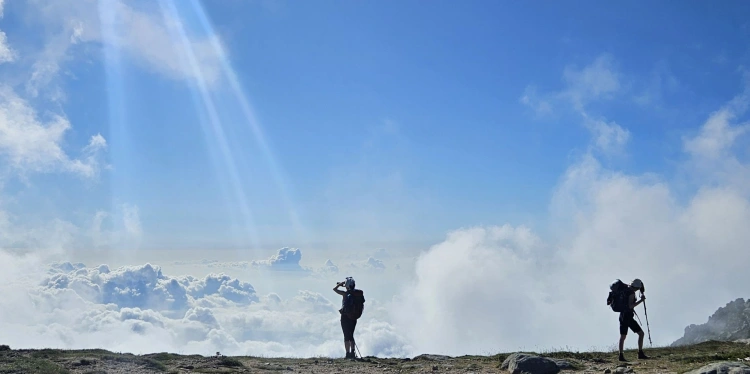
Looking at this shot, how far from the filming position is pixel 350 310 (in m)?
20.8

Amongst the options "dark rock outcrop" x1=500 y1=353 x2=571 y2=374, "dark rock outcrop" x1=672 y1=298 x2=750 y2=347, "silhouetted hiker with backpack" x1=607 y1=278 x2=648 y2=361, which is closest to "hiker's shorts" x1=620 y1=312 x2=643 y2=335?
"silhouetted hiker with backpack" x1=607 y1=278 x2=648 y2=361

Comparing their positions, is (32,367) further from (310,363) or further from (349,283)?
(349,283)

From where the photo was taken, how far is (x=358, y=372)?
16172 millimetres

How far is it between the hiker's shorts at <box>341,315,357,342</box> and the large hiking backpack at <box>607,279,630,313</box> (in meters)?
9.82

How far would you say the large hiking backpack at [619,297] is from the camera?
1739 centimetres

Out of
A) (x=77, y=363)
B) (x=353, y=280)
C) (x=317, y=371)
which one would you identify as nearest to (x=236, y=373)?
(x=317, y=371)

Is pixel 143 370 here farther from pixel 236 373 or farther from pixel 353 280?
pixel 353 280

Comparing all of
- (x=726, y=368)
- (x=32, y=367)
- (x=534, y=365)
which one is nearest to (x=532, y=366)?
(x=534, y=365)

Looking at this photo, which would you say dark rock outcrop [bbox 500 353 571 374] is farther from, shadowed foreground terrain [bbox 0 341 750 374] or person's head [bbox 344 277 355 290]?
person's head [bbox 344 277 355 290]

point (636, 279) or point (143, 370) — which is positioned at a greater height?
point (636, 279)

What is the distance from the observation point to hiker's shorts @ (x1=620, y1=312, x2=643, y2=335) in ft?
56.3

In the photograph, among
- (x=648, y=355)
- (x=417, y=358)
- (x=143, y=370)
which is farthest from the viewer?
(x=417, y=358)

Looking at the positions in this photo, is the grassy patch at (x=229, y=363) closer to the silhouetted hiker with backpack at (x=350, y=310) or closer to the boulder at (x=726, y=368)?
the silhouetted hiker with backpack at (x=350, y=310)

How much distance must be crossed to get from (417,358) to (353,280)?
404 cm
